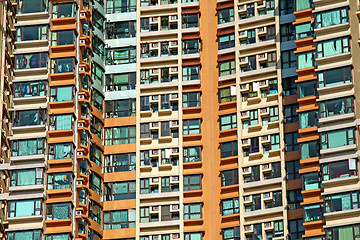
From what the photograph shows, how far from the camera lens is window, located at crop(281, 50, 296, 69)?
112775 mm

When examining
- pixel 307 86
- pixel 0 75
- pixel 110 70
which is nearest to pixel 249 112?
pixel 307 86

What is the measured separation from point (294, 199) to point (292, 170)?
270 centimetres

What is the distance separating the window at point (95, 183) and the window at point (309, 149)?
19115 millimetres

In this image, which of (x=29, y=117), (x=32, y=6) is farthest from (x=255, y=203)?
(x=32, y=6)

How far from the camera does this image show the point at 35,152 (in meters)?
109

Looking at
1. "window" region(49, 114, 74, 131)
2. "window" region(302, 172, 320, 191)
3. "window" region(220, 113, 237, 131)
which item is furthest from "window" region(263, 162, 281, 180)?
"window" region(49, 114, 74, 131)

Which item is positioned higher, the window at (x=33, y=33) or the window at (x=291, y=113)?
the window at (x=33, y=33)

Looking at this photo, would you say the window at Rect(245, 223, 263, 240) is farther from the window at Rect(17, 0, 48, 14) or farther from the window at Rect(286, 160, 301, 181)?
the window at Rect(17, 0, 48, 14)

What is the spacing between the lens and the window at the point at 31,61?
112 meters

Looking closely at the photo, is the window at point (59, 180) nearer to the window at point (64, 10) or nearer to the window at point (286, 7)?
the window at point (64, 10)

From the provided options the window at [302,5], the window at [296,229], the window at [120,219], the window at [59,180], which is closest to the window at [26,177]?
the window at [59,180]

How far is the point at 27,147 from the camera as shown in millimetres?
109062

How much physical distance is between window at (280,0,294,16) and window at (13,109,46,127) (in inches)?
935

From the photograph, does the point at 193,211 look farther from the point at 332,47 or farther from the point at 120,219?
the point at 332,47
